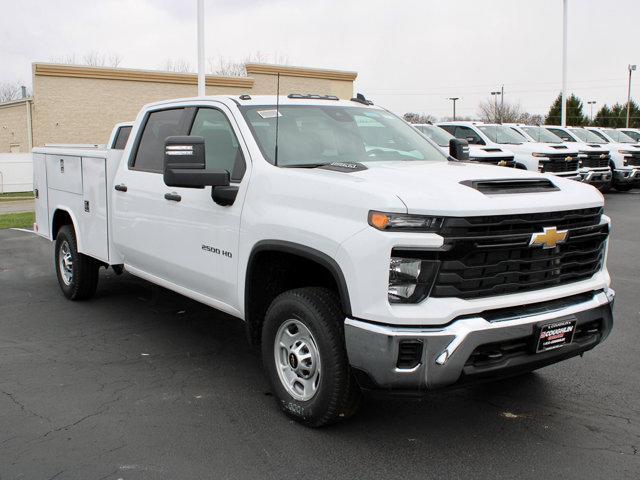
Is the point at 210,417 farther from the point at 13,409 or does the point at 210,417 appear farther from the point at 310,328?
the point at 13,409

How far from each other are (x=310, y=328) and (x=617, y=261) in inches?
280

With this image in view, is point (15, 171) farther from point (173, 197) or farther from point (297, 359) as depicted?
point (297, 359)

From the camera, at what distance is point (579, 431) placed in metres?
4.12

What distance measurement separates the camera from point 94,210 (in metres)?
6.62

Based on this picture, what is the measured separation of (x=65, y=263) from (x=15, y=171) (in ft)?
77.2

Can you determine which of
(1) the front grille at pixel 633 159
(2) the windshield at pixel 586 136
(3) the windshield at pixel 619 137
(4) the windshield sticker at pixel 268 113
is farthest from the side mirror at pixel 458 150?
(3) the windshield at pixel 619 137

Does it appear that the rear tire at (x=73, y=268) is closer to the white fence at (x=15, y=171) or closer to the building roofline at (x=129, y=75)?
the building roofline at (x=129, y=75)

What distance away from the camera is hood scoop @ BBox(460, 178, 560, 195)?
3811mm

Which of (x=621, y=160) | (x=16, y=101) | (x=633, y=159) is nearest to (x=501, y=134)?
(x=621, y=160)

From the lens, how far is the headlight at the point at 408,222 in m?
3.49

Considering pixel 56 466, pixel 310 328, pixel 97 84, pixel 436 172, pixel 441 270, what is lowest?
pixel 56 466

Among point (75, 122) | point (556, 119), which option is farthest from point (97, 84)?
point (556, 119)

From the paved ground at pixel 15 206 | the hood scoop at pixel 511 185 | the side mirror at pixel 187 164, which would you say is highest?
the side mirror at pixel 187 164

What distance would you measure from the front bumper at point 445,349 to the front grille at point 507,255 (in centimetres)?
16
